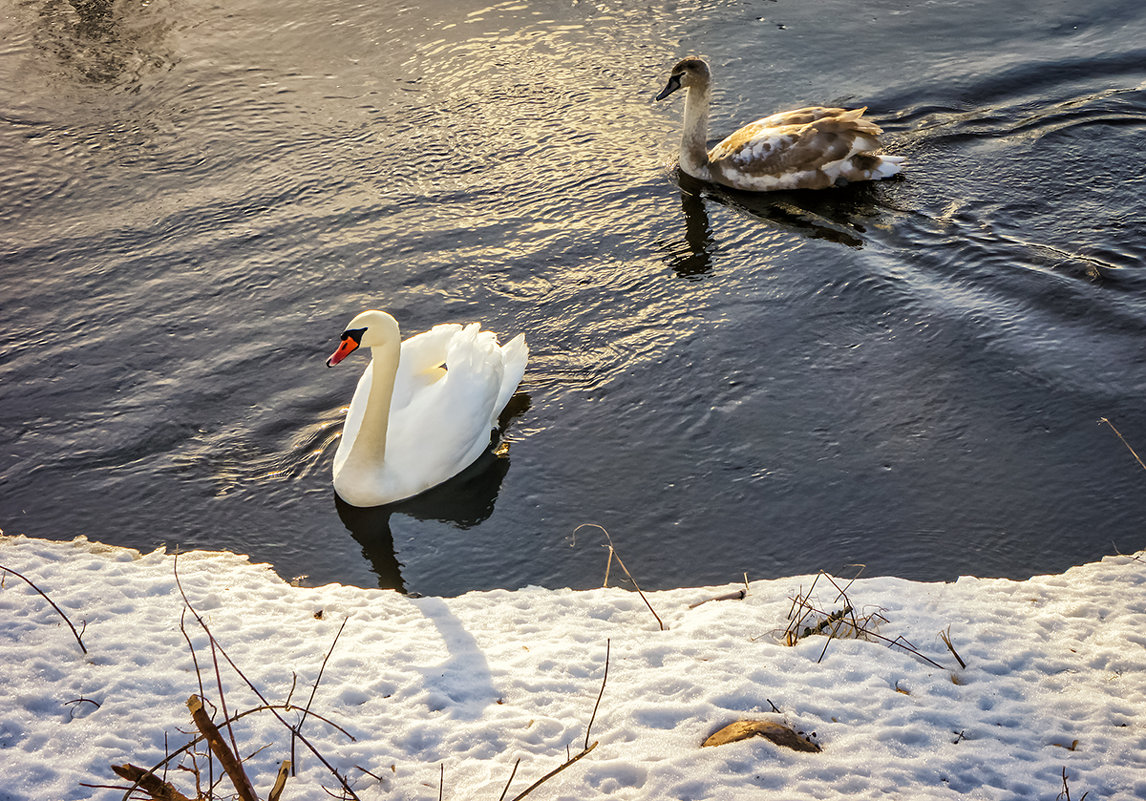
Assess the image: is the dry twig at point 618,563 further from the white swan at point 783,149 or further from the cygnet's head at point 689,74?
the cygnet's head at point 689,74

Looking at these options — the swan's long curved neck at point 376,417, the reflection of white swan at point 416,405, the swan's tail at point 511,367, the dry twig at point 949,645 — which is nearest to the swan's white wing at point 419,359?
the reflection of white swan at point 416,405

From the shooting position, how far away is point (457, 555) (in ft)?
19.3

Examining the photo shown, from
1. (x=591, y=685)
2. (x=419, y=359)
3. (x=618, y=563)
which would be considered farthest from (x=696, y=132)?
(x=591, y=685)

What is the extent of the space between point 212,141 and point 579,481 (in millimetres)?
6089

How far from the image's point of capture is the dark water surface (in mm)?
6016

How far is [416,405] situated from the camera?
6691 millimetres

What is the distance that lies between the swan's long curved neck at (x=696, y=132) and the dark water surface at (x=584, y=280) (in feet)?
0.91

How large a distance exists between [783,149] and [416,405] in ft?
14.7

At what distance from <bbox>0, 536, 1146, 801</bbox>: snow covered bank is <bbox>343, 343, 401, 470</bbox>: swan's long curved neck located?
3.03ft

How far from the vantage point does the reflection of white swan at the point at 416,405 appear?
20.2ft

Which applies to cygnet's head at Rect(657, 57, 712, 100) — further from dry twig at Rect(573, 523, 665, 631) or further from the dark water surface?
dry twig at Rect(573, 523, 665, 631)

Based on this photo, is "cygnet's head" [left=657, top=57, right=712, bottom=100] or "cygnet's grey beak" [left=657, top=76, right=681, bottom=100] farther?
"cygnet's grey beak" [left=657, top=76, right=681, bottom=100]

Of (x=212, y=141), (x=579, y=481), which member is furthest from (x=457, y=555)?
(x=212, y=141)

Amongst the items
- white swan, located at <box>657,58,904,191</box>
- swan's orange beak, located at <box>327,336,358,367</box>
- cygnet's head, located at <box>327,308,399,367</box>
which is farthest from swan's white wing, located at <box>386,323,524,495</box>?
white swan, located at <box>657,58,904,191</box>
